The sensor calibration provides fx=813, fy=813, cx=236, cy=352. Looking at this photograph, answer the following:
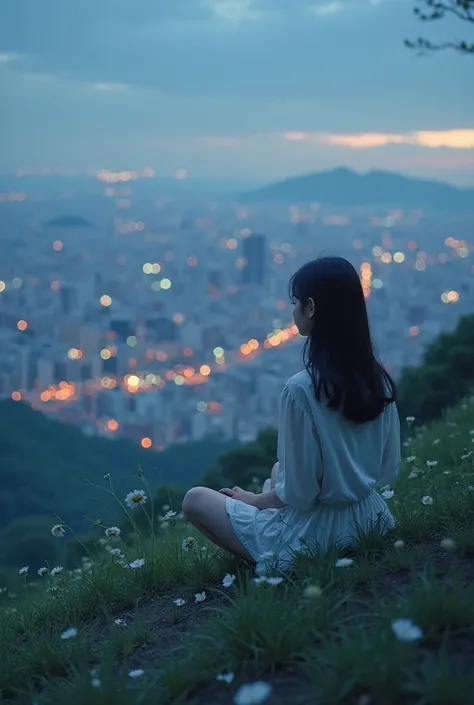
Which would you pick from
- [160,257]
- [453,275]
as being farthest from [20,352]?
[453,275]

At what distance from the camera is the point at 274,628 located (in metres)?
2.33

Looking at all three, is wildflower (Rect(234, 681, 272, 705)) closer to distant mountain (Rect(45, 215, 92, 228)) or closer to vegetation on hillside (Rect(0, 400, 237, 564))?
vegetation on hillside (Rect(0, 400, 237, 564))

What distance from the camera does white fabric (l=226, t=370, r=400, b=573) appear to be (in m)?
2.96

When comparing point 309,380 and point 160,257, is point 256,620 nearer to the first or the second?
point 309,380

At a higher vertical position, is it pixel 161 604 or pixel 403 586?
pixel 403 586

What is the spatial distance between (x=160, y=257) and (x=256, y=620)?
158ft

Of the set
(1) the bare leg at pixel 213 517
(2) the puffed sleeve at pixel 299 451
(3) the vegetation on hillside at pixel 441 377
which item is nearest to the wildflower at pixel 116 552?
(1) the bare leg at pixel 213 517

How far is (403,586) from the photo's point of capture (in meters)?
2.64

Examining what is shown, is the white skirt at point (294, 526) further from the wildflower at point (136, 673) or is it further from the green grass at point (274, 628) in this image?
the wildflower at point (136, 673)

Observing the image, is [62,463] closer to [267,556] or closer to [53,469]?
[53,469]

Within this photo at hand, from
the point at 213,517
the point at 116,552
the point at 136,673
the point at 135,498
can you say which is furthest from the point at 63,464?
the point at 136,673

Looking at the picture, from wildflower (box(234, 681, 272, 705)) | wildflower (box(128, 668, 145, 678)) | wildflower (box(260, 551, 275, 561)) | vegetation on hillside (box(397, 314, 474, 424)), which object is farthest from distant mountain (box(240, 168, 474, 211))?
wildflower (box(234, 681, 272, 705))

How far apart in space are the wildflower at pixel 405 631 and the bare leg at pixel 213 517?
1210mm

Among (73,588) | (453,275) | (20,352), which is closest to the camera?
(73,588)
